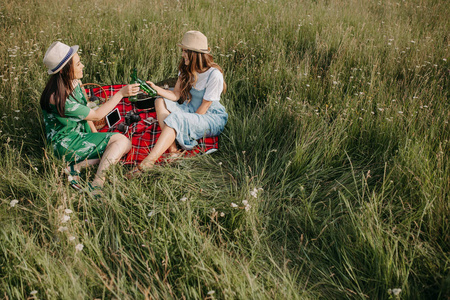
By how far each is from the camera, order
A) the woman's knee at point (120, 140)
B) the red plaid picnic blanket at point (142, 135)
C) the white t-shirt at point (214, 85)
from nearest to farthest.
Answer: the woman's knee at point (120, 140) → the red plaid picnic blanket at point (142, 135) → the white t-shirt at point (214, 85)

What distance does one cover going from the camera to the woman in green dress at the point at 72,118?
327 cm

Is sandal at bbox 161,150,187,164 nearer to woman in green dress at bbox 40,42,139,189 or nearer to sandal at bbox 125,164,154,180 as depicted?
sandal at bbox 125,164,154,180

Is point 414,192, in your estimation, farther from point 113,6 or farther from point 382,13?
point 113,6

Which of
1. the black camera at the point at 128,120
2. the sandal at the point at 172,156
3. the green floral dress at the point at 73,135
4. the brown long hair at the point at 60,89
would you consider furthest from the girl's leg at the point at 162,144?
the brown long hair at the point at 60,89

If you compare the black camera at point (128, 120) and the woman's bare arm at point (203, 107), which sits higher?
the woman's bare arm at point (203, 107)

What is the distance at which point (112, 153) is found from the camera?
341 centimetres

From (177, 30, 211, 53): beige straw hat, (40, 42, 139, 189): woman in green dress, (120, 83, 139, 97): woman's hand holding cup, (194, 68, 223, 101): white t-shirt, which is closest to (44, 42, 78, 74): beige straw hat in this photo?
(40, 42, 139, 189): woman in green dress

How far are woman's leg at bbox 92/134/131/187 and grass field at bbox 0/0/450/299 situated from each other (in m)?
0.13

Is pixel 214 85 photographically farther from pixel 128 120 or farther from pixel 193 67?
pixel 128 120

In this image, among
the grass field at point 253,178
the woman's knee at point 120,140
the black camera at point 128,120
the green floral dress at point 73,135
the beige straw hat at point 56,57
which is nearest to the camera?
the grass field at point 253,178

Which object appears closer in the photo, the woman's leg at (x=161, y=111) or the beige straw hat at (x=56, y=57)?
the beige straw hat at (x=56, y=57)

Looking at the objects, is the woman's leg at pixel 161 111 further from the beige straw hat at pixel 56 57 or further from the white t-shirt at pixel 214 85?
the beige straw hat at pixel 56 57

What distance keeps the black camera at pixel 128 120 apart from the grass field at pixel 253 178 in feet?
2.82

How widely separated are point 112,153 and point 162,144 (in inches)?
20.2
